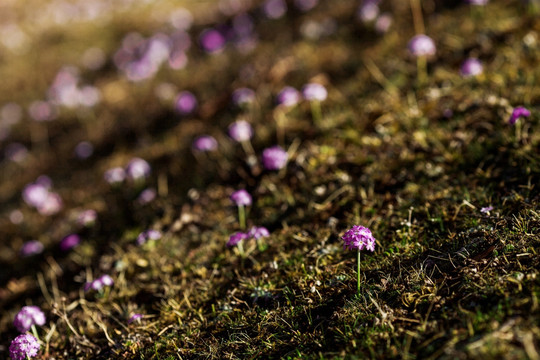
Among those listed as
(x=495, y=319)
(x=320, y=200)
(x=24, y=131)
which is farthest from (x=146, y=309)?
(x=24, y=131)

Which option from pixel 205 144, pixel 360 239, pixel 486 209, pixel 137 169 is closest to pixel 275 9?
pixel 205 144

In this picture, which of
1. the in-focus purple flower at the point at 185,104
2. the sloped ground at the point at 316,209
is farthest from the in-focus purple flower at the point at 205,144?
the in-focus purple flower at the point at 185,104

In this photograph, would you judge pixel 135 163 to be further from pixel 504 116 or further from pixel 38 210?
pixel 504 116

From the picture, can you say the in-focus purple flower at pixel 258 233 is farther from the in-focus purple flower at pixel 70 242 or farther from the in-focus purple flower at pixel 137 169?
the in-focus purple flower at pixel 70 242

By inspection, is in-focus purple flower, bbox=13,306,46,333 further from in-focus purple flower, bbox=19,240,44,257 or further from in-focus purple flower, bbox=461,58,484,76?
in-focus purple flower, bbox=461,58,484,76

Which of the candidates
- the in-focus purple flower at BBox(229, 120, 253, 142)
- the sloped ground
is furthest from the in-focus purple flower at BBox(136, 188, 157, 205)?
the in-focus purple flower at BBox(229, 120, 253, 142)

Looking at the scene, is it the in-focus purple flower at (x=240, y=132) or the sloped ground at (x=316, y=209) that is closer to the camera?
the sloped ground at (x=316, y=209)
